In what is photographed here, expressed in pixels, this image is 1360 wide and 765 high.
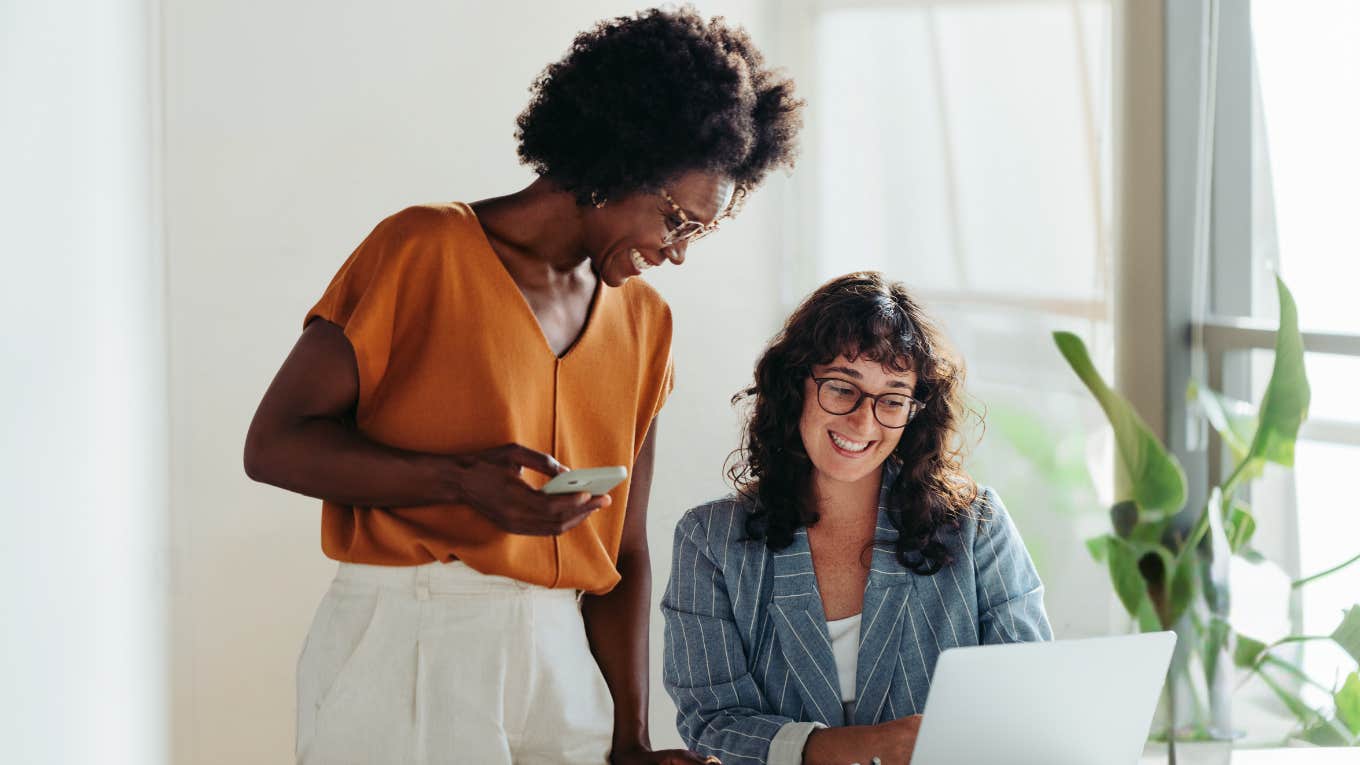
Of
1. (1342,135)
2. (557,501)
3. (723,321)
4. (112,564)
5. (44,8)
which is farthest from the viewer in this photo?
(723,321)

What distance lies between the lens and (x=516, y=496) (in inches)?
50.1

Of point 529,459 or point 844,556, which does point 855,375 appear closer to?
point 844,556

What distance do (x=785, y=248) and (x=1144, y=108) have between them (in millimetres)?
1014

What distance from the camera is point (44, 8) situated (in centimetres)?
106

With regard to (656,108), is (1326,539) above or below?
below

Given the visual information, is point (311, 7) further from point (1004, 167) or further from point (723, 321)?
point (1004, 167)

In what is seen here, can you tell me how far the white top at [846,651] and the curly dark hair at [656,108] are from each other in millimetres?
827

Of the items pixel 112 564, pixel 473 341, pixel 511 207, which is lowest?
pixel 112 564

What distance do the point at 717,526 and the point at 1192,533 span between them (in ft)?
5.25

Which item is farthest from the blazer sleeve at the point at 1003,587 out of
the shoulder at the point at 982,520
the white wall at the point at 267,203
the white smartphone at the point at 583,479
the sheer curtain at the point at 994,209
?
the white wall at the point at 267,203

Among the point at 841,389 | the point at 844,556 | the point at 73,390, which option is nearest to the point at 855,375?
the point at 841,389

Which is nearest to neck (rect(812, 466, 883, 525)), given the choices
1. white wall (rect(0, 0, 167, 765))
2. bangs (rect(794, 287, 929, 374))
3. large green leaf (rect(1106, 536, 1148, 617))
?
bangs (rect(794, 287, 929, 374))

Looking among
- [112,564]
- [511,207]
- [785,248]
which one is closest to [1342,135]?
[785,248]

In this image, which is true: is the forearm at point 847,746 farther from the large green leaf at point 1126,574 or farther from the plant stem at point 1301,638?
the large green leaf at point 1126,574
